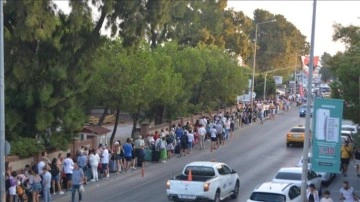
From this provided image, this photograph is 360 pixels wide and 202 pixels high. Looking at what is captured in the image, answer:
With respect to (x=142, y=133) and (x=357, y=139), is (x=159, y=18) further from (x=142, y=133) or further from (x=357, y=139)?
(x=142, y=133)

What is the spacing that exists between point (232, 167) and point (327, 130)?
1615 centimetres

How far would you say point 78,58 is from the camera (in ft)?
94.2

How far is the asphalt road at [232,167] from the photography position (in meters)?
26.8

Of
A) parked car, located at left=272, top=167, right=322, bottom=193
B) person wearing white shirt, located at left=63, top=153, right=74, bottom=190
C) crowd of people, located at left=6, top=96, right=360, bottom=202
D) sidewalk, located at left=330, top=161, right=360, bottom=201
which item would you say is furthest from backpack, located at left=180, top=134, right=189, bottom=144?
parked car, located at left=272, top=167, right=322, bottom=193

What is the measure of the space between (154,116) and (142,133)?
26.3ft

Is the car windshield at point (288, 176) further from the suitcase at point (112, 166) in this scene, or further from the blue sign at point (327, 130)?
the suitcase at point (112, 166)

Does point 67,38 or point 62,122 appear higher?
point 67,38

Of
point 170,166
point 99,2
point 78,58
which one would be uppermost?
point 99,2

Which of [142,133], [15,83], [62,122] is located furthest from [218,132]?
[15,83]

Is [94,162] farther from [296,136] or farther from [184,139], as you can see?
[296,136]

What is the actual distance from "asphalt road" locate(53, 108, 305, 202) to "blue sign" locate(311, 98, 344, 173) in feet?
23.1

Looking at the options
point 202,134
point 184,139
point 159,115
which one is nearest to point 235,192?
point 184,139

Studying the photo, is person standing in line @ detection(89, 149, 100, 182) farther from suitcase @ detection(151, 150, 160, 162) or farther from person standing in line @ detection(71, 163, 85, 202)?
suitcase @ detection(151, 150, 160, 162)

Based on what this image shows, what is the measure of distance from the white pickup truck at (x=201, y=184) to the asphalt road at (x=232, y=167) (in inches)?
63.1
